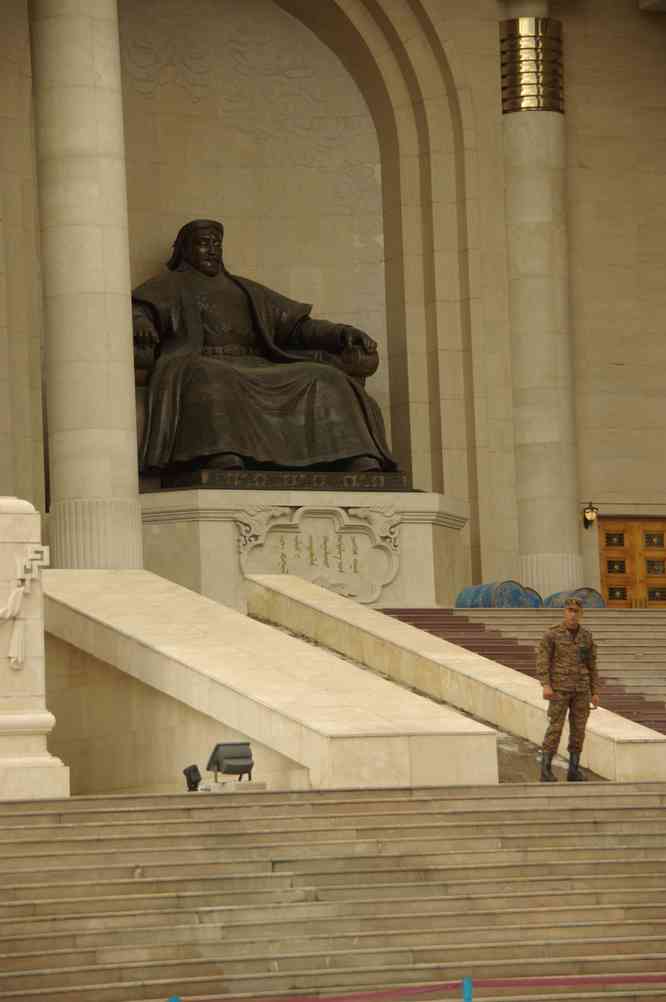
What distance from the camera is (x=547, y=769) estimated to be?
1530 cm

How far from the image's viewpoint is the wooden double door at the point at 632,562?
2767 centimetres

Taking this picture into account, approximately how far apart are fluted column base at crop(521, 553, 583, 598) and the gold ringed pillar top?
5.21 meters

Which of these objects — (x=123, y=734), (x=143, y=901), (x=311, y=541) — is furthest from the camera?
(x=311, y=541)

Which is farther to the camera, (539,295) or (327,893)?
(539,295)

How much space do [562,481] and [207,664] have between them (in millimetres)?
10989

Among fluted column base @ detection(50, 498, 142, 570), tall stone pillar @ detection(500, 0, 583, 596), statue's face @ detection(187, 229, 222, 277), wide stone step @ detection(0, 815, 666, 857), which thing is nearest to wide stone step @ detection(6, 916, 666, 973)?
wide stone step @ detection(0, 815, 666, 857)

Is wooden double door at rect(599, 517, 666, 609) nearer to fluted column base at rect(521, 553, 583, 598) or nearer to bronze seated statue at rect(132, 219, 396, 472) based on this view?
fluted column base at rect(521, 553, 583, 598)

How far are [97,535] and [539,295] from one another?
7.78m

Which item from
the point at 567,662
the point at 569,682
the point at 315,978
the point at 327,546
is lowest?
the point at 315,978

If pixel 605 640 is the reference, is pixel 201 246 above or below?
above

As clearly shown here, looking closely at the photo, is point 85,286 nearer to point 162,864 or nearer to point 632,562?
point 632,562

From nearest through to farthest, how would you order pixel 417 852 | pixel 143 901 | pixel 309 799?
pixel 143 901 < pixel 417 852 < pixel 309 799

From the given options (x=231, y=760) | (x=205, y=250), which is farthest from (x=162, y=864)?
(x=205, y=250)

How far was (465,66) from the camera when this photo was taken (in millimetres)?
26953
